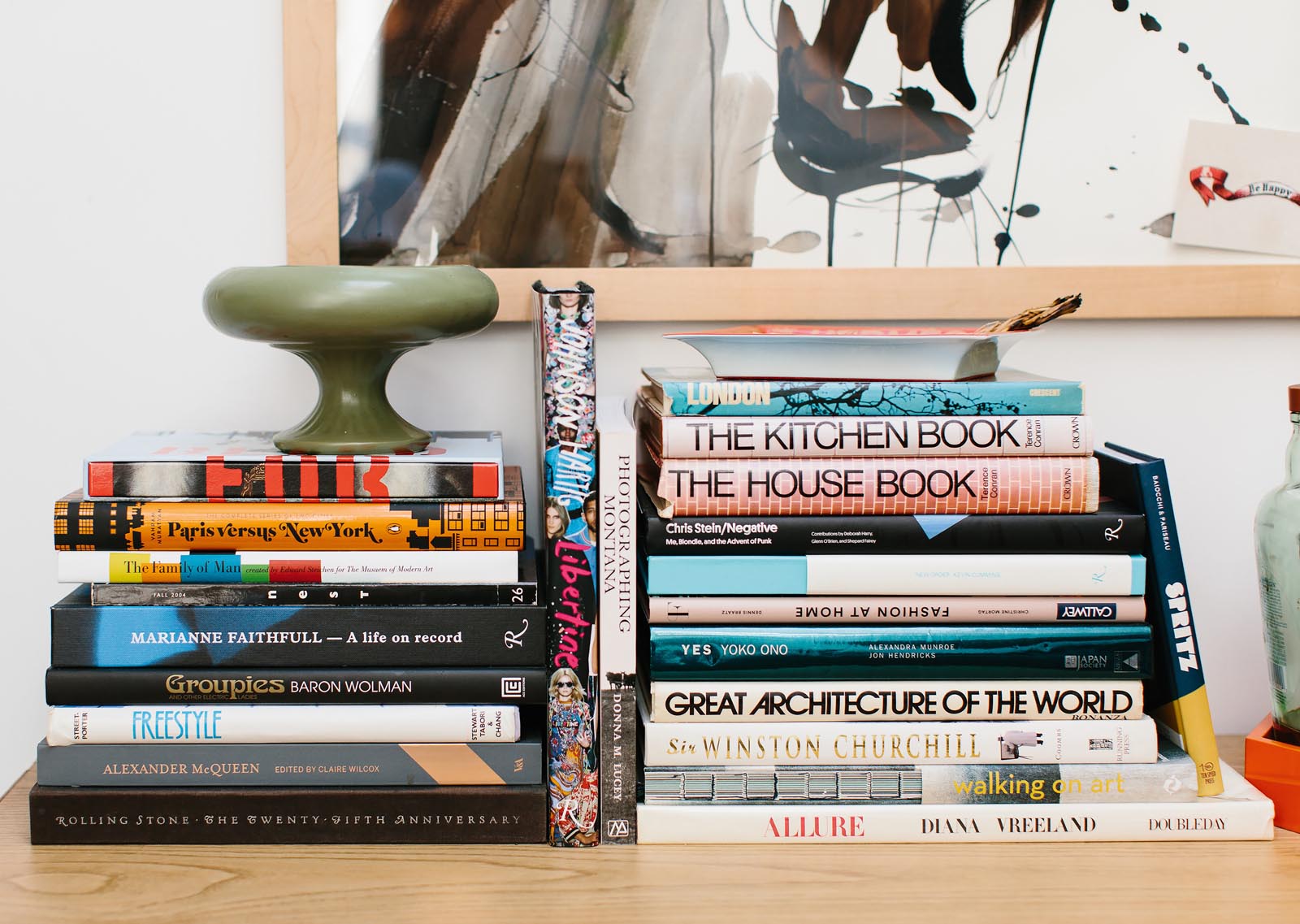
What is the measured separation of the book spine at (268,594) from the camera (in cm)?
68

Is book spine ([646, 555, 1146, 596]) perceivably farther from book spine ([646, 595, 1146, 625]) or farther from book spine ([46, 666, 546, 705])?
book spine ([46, 666, 546, 705])

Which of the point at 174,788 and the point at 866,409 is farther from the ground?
the point at 866,409

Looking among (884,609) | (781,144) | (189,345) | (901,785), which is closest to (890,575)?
(884,609)

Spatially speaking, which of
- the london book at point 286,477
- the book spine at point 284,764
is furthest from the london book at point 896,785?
the london book at point 286,477

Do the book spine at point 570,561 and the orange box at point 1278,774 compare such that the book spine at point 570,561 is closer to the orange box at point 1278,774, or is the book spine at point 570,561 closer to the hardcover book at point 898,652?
the hardcover book at point 898,652

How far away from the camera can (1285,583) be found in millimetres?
740

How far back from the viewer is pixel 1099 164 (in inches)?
34.3

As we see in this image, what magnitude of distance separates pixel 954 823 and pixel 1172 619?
200mm

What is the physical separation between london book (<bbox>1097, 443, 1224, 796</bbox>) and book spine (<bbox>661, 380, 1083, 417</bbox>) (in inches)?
2.6

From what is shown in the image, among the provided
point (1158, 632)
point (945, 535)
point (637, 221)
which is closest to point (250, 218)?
point (637, 221)

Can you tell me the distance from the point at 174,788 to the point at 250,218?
1.46 feet

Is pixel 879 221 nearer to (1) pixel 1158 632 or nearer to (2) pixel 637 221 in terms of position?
(2) pixel 637 221

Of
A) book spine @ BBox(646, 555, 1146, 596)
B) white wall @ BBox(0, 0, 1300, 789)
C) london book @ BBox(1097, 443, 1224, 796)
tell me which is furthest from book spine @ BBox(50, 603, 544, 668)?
london book @ BBox(1097, 443, 1224, 796)

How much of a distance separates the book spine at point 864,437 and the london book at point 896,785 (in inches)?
8.0
